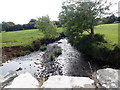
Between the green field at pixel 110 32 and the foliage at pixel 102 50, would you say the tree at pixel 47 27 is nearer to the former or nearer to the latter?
the green field at pixel 110 32

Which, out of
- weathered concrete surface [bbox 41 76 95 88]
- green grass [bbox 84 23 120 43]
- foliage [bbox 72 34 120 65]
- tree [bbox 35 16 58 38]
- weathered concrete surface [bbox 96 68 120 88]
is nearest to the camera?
weathered concrete surface [bbox 41 76 95 88]

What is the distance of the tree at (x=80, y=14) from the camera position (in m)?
19.1

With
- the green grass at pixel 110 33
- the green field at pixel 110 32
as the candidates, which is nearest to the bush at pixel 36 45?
the green grass at pixel 110 33

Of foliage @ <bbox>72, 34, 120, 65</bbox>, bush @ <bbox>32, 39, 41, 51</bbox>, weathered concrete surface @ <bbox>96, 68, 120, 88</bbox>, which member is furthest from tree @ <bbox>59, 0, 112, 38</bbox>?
weathered concrete surface @ <bbox>96, 68, 120, 88</bbox>

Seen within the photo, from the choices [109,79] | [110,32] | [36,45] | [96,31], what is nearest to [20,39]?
[36,45]

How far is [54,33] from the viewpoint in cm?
3253

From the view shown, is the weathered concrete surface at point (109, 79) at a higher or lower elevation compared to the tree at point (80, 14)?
lower

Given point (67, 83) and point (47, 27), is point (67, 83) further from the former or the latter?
point (47, 27)

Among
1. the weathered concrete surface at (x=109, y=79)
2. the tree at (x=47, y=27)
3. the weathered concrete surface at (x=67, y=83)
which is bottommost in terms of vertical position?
the weathered concrete surface at (x=109, y=79)

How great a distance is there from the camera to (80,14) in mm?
18984

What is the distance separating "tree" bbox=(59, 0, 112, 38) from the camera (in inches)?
750

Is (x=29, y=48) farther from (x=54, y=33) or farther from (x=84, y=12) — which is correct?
(x=84, y=12)

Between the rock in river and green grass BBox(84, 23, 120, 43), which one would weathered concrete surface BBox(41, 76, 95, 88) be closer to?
the rock in river

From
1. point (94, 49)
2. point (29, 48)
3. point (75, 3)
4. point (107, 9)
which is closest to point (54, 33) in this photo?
point (29, 48)
